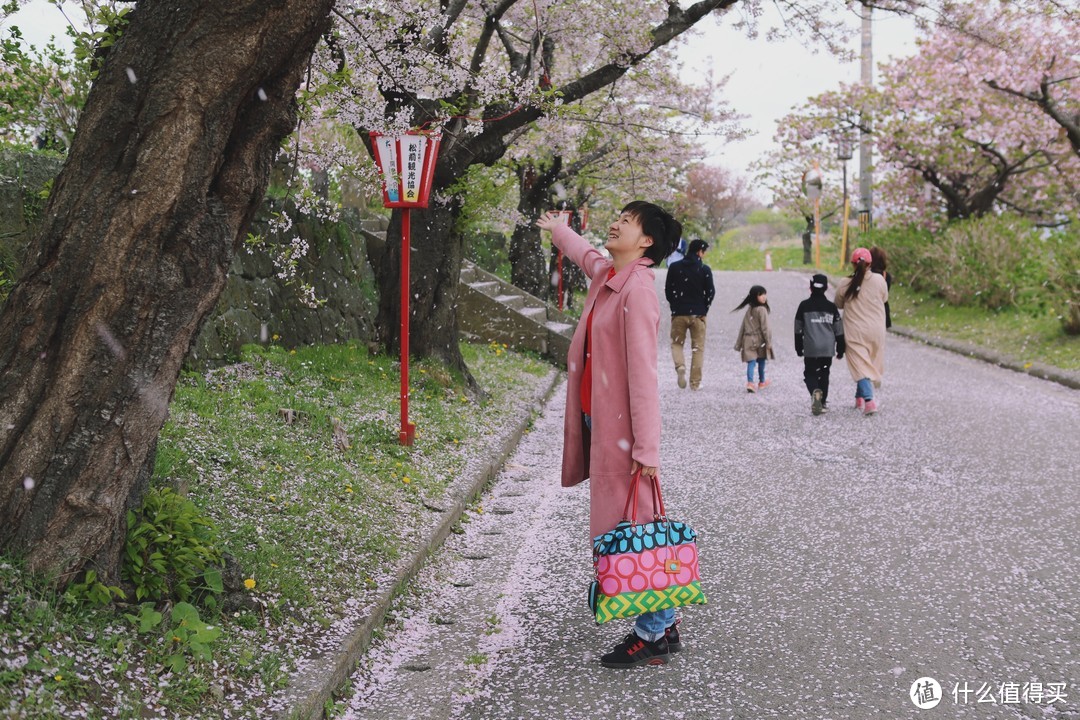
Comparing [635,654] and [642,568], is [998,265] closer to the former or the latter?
[635,654]

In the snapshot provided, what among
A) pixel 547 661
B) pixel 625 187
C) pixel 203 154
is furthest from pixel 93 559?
pixel 625 187

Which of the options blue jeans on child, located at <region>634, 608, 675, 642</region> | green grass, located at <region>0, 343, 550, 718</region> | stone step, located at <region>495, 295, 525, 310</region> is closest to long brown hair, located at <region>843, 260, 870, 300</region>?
green grass, located at <region>0, 343, 550, 718</region>

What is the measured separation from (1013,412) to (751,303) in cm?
326

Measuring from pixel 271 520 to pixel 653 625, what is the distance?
6.64ft

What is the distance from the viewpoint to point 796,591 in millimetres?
5023

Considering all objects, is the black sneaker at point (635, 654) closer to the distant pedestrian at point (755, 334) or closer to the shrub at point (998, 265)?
the distant pedestrian at point (755, 334)

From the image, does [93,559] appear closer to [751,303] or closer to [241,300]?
[241,300]

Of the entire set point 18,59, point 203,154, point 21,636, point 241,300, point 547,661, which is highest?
point 18,59

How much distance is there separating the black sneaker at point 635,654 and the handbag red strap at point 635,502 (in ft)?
1.68

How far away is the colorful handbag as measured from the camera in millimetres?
3918

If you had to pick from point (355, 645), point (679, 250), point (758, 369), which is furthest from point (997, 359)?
point (355, 645)

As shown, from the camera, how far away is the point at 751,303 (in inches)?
495

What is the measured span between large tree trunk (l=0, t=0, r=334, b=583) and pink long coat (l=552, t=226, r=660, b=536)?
5.13ft

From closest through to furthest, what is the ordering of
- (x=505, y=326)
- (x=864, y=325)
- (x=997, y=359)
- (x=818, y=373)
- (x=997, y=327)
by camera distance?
(x=818, y=373), (x=864, y=325), (x=505, y=326), (x=997, y=359), (x=997, y=327)
